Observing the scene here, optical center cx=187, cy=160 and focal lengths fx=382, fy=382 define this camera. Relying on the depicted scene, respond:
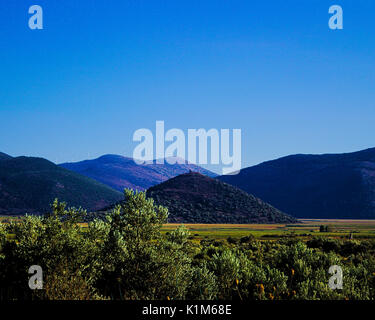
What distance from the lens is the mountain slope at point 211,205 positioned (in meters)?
170

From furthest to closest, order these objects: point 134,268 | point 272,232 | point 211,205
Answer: point 211,205 → point 272,232 → point 134,268

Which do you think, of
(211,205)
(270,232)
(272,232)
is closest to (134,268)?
(270,232)

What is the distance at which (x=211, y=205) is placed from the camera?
182m

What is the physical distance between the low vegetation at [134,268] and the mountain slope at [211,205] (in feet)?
443

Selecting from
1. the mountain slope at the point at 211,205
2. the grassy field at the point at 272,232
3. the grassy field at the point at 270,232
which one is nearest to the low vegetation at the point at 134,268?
the grassy field at the point at 270,232

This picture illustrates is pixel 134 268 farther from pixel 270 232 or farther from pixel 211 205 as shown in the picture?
pixel 211 205

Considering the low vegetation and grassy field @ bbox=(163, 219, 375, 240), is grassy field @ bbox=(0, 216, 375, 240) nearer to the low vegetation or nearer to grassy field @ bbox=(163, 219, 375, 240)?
grassy field @ bbox=(163, 219, 375, 240)

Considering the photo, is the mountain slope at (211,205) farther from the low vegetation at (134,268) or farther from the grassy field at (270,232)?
the low vegetation at (134,268)

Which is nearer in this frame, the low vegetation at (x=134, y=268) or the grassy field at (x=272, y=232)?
the low vegetation at (x=134, y=268)

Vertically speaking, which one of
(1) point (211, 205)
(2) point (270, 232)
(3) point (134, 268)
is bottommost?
(2) point (270, 232)

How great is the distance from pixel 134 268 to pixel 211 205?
6468 inches

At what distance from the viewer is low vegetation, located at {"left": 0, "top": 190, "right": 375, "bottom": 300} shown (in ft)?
54.8
